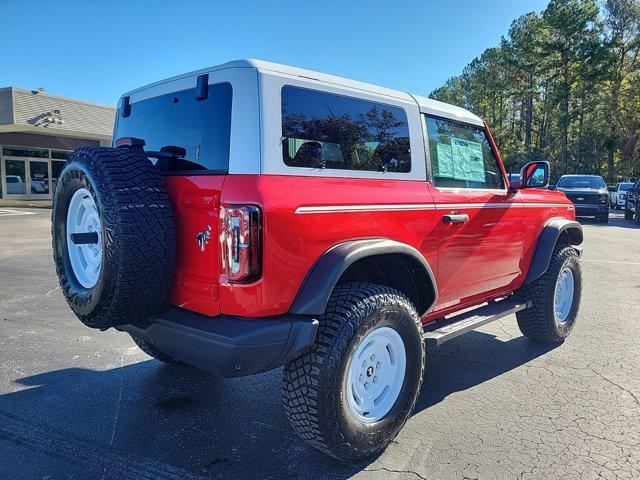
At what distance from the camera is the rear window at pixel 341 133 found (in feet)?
8.54

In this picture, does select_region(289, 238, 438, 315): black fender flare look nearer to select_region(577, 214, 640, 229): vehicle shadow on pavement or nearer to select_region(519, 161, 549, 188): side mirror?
select_region(519, 161, 549, 188): side mirror

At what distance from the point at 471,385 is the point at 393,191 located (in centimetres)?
181

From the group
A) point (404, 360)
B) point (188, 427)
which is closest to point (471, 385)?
point (404, 360)

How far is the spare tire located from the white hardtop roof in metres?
0.69

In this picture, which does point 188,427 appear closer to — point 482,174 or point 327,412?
point 327,412

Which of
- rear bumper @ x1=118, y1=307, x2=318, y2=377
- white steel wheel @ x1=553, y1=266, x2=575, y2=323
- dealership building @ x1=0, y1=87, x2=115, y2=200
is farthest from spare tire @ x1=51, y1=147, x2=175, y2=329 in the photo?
dealership building @ x1=0, y1=87, x2=115, y2=200

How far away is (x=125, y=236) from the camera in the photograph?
2393 mm

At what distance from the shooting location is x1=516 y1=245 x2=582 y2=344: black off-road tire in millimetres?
4551

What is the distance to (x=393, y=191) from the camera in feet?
10.0

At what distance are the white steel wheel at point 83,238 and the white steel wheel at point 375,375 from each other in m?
1.58

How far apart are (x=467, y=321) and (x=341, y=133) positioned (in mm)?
1799

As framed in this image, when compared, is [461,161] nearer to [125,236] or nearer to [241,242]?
[241,242]

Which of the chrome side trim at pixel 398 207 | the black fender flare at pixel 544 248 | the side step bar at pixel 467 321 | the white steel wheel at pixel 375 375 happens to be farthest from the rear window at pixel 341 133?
the black fender flare at pixel 544 248

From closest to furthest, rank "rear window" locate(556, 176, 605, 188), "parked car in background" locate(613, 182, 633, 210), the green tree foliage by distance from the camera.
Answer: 1. "rear window" locate(556, 176, 605, 188)
2. "parked car in background" locate(613, 182, 633, 210)
3. the green tree foliage
